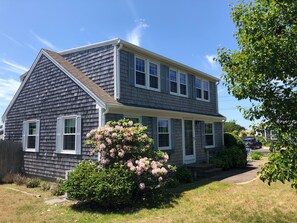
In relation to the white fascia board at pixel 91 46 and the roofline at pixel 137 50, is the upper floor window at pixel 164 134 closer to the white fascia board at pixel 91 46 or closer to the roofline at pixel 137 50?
the roofline at pixel 137 50

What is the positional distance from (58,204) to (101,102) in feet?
12.3

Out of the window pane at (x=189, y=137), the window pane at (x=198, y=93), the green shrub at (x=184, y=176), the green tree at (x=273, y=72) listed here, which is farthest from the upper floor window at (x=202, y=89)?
the green tree at (x=273, y=72)

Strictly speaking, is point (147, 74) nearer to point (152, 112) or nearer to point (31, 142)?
point (152, 112)

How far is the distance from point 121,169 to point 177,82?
303 inches

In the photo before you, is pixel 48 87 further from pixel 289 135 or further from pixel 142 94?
pixel 289 135

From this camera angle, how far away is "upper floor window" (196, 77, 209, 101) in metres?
16.0

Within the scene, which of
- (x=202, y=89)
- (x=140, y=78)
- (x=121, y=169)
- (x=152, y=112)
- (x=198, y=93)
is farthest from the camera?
(x=202, y=89)

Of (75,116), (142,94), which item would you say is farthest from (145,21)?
(75,116)

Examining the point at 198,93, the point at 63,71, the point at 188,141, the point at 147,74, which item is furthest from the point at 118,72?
the point at 198,93

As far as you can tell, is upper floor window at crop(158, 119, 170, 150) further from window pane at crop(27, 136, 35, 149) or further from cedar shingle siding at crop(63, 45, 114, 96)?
window pane at crop(27, 136, 35, 149)

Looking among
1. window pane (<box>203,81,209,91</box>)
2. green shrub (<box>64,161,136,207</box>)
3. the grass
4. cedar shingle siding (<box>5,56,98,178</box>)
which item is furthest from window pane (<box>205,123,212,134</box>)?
green shrub (<box>64,161,136,207</box>)

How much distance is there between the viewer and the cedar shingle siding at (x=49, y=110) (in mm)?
10258

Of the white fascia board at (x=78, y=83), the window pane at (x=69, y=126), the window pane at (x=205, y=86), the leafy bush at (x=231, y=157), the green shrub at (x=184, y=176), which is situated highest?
the window pane at (x=205, y=86)

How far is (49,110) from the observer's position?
1184 centimetres
